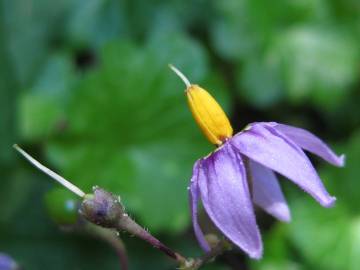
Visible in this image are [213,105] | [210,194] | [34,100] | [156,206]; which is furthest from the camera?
[34,100]

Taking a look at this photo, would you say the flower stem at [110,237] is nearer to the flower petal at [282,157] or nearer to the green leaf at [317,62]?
the flower petal at [282,157]

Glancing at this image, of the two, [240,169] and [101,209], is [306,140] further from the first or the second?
[101,209]

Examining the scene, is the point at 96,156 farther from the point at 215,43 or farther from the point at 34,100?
the point at 215,43

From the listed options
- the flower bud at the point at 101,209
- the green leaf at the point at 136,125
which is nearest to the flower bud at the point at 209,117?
the flower bud at the point at 101,209

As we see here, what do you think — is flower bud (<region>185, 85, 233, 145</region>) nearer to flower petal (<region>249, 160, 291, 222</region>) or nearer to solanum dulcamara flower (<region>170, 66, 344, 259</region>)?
solanum dulcamara flower (<region>170, 66, 344, 259</region>)

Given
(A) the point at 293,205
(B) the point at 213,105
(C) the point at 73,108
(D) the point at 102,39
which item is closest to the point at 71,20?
(D) the point at 102,39

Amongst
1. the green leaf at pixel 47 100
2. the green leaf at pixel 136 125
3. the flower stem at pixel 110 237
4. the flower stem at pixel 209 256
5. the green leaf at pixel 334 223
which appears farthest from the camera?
the green leaf at pixel 47 100

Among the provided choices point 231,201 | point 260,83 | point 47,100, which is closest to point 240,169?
point 231,201
